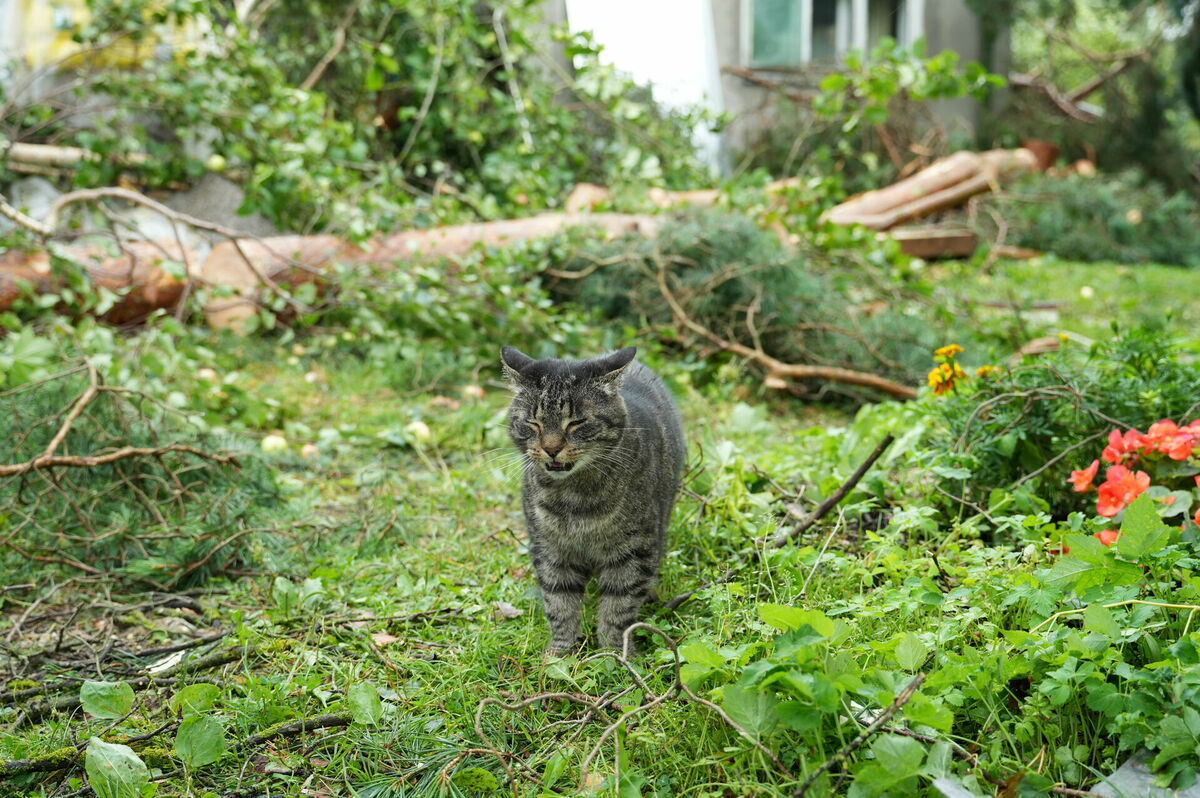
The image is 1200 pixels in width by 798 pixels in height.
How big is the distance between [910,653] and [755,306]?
146 inches

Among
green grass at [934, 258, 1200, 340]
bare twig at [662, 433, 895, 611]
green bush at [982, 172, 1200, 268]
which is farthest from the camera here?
green bush at [982, 172, 1200, 268]

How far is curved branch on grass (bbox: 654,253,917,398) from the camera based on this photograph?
5.12m

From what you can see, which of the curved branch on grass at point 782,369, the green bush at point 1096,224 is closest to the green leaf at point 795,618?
the curved branch on grass at point 782,369

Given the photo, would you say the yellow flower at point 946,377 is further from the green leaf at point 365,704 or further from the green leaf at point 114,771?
the green leaf at point 114,771

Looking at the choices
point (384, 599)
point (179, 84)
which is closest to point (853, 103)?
point (179, 84)

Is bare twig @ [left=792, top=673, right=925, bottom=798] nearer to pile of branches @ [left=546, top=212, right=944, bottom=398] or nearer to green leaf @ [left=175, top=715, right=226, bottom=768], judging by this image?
green leaf @ [left=175, top=715, right=226, bottom=768]

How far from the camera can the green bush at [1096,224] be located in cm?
1098

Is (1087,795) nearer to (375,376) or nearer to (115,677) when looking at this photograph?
(115,677)

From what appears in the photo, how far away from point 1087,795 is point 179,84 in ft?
22.1

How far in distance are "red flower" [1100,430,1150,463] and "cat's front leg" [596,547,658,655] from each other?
4.47ft

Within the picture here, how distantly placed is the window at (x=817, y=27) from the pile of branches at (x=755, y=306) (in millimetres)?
7667

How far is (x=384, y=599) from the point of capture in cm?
294

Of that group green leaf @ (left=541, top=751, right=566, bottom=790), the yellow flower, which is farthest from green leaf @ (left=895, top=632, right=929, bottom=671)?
the yellow flower

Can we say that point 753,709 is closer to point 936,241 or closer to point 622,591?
point 622,591
